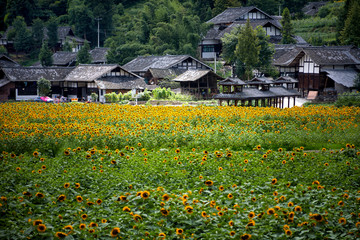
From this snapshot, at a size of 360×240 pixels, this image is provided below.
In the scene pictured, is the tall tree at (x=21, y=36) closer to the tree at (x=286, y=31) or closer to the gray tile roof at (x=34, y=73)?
the gray tile roof at (x=34, y=73)

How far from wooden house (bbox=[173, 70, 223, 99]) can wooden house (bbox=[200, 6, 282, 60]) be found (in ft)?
45.9

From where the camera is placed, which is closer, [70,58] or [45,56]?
[45,56]

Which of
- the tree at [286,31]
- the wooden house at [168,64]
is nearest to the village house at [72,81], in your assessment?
the wooden house at [168,64]

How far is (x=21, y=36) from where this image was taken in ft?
245

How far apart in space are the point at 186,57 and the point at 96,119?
111ft

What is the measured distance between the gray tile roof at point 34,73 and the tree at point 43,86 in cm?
186

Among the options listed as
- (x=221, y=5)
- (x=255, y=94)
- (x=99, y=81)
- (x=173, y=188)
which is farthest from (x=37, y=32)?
(x=173, y=188)

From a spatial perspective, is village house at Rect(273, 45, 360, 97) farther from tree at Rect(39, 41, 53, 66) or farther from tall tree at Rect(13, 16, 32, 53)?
tall tree at Rect(13, 16, 32, 53)

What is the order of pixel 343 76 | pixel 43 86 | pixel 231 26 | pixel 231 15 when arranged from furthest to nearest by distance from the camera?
pixel 231 15, pixel 231 26, pixel 43 86, pixel 343 76

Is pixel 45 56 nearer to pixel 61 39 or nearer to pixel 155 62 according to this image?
pixel 61 39

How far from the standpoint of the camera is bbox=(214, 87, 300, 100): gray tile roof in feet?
115

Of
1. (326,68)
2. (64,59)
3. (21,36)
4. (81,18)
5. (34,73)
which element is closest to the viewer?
(326,68)

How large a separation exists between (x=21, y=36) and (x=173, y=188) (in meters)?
71.7

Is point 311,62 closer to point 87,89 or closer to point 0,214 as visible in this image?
point 87,89
